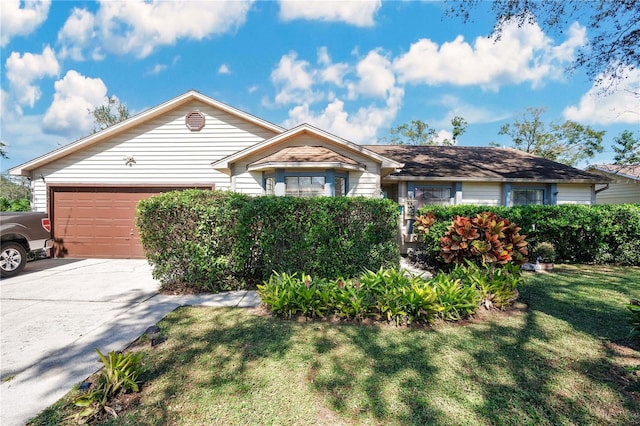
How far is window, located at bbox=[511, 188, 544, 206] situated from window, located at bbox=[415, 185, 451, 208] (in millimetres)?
2752

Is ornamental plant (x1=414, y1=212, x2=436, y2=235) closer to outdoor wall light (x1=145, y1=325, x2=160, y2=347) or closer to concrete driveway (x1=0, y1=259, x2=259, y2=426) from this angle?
concrete driveway (x1=0, y1=259, x2=259, y2=426)

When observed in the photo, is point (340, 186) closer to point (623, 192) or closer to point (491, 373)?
point (491, 373)

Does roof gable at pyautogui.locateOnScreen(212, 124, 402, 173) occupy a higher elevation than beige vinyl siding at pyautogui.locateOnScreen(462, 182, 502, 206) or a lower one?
higher

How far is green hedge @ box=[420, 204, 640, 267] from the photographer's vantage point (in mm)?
7617

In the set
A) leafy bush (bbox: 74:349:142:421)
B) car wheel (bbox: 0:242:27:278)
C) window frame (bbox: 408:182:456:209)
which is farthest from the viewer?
window frame (bbox: 408:182:456:209)

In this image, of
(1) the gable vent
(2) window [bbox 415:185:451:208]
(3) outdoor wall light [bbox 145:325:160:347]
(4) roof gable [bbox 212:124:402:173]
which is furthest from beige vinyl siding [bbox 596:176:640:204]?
(3) outdoor wall light [bbox 145:325:160:347]

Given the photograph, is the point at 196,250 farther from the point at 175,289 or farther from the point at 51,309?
the point at 51,309

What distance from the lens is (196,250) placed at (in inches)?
208

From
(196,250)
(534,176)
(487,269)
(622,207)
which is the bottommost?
(487,269)

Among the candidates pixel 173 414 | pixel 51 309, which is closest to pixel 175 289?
pixel 51 309

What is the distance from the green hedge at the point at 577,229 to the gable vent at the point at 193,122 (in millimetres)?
8069

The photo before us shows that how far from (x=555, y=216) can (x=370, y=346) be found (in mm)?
7933

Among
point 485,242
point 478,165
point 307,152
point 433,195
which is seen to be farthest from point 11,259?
point 478,165

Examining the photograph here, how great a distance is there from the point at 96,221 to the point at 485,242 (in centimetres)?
1154
